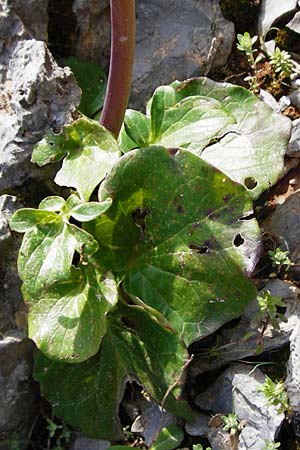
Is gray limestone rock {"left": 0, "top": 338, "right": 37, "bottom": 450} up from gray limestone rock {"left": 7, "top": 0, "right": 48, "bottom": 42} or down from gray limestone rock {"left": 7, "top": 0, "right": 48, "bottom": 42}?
down

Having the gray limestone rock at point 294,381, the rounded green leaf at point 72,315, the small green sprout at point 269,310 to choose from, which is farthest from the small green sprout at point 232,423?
the rounded green leaf at point 72,315

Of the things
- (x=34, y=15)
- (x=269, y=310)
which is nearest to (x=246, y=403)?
(x=269, y=310)

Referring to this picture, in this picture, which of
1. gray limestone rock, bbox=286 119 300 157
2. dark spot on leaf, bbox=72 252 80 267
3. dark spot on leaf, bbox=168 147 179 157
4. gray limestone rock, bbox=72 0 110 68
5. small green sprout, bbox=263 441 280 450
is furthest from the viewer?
gray limestone rock, bbox=72 0 110 68

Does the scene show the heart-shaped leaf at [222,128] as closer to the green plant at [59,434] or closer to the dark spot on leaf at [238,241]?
the dark spot on leaf at [238,241]

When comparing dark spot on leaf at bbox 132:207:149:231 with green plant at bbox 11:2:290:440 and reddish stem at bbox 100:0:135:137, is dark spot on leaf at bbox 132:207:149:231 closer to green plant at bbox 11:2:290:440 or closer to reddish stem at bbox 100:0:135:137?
green plant at bbox 11:2:290:440

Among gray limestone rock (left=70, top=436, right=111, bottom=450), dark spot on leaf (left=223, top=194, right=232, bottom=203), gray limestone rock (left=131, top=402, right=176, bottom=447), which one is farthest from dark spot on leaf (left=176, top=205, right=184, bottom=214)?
gray limestone rock (left=70, top=436, right=111, bottom=450)

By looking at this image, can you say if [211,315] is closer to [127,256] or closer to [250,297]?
[250,297]

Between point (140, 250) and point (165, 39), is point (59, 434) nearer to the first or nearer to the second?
point (140, 250)
